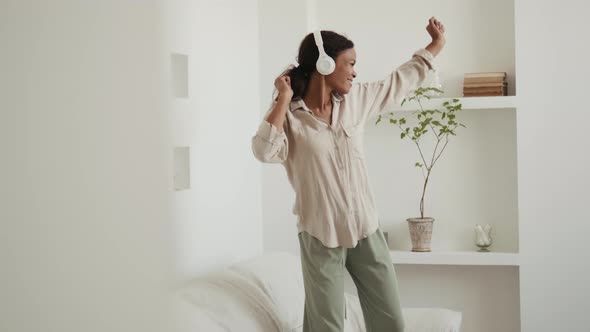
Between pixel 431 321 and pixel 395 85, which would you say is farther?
pixel 431 321

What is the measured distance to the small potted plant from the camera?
410 cm

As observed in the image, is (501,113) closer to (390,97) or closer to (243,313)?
(390,97)

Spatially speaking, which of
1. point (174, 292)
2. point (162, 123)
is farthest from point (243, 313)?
point (162, 123)

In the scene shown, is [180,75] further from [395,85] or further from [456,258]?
[456,258]

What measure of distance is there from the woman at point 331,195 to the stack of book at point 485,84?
5.04ft

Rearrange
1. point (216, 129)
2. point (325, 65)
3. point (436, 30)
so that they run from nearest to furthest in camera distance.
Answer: point (325, 65), point (436, 30), point (216, 129)

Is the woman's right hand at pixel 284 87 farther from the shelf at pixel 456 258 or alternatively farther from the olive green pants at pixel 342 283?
the shelf at pixel 456 258

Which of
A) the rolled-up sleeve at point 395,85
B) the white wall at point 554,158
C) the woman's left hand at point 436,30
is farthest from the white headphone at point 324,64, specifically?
the white wall at point 554,158

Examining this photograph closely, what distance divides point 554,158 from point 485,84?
0.49m

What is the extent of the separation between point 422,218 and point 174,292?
173 centimetres

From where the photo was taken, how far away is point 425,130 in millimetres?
4094

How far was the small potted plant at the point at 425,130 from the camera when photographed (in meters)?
4.10

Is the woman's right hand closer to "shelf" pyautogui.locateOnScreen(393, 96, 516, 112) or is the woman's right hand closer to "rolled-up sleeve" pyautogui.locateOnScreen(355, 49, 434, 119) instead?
"rolled-up sleeve" pyautogui.locateOnScreen(355, 49, 434, 119)

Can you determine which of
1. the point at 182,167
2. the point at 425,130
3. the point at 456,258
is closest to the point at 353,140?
the point at 182,167
